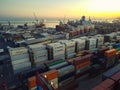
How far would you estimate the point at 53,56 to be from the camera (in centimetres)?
3719

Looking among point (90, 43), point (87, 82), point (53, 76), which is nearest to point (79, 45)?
point (90, 43)

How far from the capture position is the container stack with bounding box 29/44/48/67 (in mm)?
34688

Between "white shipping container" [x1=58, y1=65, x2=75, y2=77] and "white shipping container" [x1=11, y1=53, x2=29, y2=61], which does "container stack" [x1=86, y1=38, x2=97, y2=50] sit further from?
"white shipping container" [x1=11, y1=53, x2=29, y2=61]

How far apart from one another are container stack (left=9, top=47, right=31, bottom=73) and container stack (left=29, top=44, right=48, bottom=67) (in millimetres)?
1334

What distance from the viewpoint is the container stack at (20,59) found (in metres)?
32.2

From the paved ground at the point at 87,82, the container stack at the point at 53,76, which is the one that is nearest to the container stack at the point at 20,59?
the container stack at the point at 53,76

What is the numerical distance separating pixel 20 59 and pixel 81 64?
15825 mm

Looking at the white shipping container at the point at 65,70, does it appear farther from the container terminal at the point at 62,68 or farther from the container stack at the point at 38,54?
the container stack at the point at 38,54

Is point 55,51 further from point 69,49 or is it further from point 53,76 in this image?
point 53,76

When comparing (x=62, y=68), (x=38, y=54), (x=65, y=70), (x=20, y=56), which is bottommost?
(x=65, y=70)

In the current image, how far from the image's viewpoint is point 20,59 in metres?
33.2

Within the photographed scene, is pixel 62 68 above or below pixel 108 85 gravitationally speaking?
below

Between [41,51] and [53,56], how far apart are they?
385 cm

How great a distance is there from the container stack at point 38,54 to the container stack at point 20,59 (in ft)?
4.38
